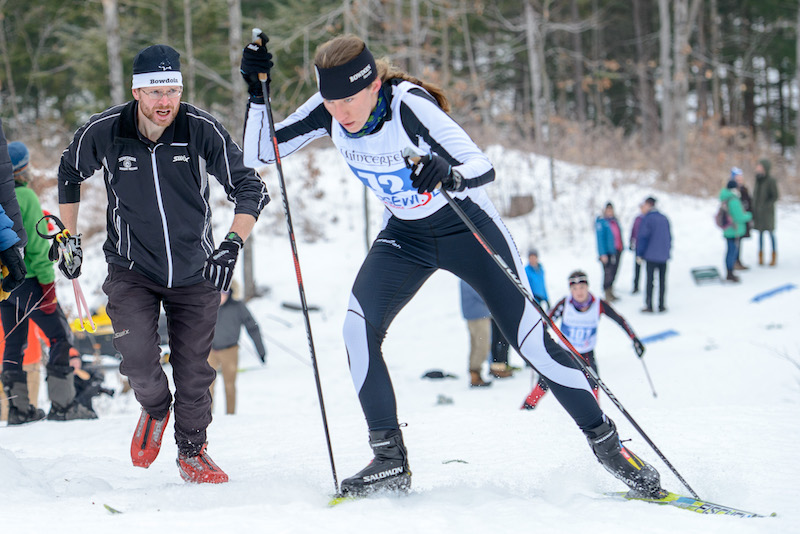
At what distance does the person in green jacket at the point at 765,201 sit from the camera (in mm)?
13352

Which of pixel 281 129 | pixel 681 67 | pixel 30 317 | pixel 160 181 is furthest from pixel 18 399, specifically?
pixel 681 67

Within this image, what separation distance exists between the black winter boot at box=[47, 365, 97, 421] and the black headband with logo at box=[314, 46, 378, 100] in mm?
3791

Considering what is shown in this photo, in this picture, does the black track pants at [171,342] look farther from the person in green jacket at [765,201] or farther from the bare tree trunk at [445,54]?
the bare tree trunk at [445,54]

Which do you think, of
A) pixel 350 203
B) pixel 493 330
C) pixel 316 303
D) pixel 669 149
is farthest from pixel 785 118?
pixel 493 330

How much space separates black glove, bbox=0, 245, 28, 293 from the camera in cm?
339

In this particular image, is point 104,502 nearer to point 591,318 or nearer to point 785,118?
point 591,318

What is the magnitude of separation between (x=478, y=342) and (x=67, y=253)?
6.23 meters

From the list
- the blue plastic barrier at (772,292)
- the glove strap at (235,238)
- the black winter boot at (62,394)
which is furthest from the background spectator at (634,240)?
the glove strap at (235,238)

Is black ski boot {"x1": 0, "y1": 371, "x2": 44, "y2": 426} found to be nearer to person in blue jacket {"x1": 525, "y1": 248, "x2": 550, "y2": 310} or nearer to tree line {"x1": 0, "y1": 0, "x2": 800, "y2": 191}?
person in blue jacket {"x1": 525, "y1": 248, "x2": 550, "y2": 310}

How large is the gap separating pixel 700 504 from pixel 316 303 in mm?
11616

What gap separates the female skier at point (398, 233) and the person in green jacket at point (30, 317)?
2.50m

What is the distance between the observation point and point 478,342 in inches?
350

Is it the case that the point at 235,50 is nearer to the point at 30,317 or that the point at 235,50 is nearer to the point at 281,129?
the point at 30,317

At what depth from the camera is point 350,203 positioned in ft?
60.3
